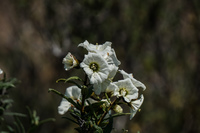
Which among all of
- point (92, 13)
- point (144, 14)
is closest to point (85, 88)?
point (92, 13)

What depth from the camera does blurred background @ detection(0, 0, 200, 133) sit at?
452cm

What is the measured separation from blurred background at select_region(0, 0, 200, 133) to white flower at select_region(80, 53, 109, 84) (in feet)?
9.59

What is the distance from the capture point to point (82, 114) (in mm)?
1303

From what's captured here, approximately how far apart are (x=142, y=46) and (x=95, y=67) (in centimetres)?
440

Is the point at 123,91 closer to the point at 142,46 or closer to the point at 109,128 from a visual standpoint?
the point at 109,128

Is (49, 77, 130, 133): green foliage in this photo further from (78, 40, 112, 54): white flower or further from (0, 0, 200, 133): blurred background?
(0, 0, 200, 133): blurred background

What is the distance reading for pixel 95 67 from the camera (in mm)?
1287

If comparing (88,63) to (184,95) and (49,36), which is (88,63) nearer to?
(49,36)

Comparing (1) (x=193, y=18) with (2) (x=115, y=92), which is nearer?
(2) (x=115, y=92)

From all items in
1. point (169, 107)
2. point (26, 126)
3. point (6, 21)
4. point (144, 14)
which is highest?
point (6, 21)

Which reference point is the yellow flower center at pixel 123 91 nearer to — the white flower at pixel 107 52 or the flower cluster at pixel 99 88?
the flower cluster at pixel 99 88

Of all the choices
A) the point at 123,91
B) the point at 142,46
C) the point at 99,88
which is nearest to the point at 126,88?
the point at 123,91

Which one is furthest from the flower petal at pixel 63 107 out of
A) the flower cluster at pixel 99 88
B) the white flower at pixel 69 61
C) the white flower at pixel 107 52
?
the white flower at pixel 107 52

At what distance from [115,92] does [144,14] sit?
4096 millimetres
